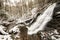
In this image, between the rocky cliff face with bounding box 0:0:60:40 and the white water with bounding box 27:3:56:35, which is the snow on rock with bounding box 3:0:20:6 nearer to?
the rocky cliff face with bounding box 0:0:60:40

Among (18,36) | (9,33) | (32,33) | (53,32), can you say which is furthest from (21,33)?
(53,32)

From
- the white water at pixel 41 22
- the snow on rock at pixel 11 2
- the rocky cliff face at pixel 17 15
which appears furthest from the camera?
the snow on rock at pixel 11 2

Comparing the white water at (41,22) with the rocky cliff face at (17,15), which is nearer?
the white water at (41,22)

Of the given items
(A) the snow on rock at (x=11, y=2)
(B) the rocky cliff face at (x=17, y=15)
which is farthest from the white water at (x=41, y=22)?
(A) the snow on rock at (x=11, y=2)

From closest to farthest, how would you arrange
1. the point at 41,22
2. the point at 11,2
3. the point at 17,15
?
the point at 41,22 < the point at 17,15 < the point at 11,2

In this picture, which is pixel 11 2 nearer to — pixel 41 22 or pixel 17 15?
pixel 17 15

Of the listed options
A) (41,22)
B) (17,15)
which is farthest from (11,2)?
(41,22)

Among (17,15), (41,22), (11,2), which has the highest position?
(11,2)

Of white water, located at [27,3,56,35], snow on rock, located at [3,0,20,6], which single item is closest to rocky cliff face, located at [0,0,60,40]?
snow on rock, located at [3,0,20,6]

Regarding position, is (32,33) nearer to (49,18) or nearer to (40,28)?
(40,28)

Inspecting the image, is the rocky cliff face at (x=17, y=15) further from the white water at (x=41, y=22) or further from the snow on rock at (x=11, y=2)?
the white water at (x=41, y=22)

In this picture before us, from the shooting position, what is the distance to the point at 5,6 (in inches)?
296

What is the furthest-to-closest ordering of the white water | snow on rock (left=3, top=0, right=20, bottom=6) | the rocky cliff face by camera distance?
snow on rock (left=3, top=0, right=20, bottom=6) → the rocky cliff face → the white water

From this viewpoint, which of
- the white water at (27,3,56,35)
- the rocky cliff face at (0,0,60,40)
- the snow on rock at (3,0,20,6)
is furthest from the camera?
the snow on rock at (3,0,20,6)
